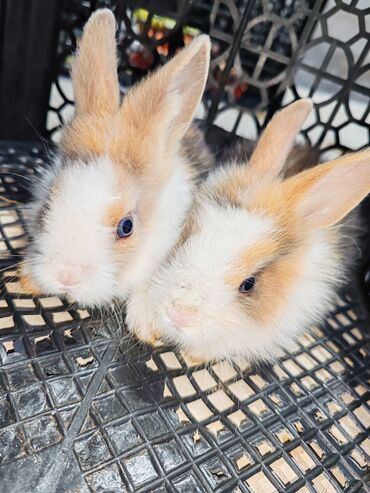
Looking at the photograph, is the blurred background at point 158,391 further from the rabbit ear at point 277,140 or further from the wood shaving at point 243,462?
the rabbit ear at point 277,140

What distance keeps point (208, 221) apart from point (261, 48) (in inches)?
32.8

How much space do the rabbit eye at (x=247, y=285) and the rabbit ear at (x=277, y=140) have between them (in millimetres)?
309

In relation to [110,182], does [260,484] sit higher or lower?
lower

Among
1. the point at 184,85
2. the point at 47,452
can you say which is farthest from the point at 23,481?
the point at 184,85

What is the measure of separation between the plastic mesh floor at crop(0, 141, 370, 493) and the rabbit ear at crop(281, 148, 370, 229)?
42 cm

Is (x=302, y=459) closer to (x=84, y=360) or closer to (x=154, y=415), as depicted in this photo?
(x=154, y=415)

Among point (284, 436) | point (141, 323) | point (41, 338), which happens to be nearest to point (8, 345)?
point (41, 338)

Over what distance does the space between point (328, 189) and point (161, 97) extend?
1.72 feet

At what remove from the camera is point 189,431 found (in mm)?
997

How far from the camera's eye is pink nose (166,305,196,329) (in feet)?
3.51

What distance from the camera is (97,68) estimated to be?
4.12 feet

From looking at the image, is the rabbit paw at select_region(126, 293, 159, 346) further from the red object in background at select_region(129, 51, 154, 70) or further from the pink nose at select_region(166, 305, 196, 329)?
the red object in background at select_region(129, 51, 154, 70)

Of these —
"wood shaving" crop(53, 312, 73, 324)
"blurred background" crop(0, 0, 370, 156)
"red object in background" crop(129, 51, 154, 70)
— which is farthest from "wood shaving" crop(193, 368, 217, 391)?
"red object in background" crop(129, 51, 154, 70)

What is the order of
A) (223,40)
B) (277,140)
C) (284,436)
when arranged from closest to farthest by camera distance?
1. (284,436)
2. (277,140)
3. (223,40)
